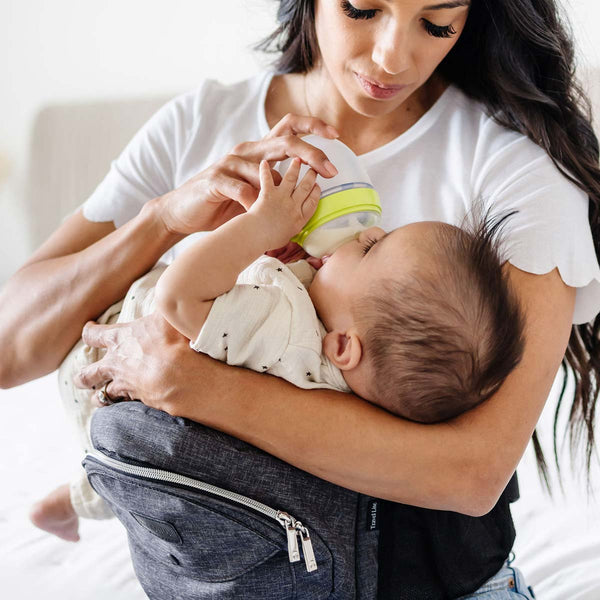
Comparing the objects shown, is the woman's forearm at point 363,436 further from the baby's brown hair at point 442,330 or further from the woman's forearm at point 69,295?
the woman's forearm at point 69,295

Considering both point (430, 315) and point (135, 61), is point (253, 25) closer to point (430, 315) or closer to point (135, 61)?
point (135, 61)

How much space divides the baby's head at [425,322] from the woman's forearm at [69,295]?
0.39m

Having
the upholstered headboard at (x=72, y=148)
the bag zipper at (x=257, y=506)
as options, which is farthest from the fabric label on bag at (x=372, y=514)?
the upholstered headboard at (x=72, y=148)

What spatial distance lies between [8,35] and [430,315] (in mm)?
2807

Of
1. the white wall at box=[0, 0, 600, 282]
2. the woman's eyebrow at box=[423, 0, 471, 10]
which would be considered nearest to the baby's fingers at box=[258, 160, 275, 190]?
the woman's eyebrow at box=[423, 0, 471, 10]

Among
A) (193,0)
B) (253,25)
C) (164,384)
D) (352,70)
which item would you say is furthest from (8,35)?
(164,384)

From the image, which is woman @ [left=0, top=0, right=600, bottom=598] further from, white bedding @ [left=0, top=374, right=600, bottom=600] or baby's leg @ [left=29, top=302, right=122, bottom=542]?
white bedding @ [left=0, top=374, right=600, bottom=600]

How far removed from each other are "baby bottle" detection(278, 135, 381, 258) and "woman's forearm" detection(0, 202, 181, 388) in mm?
309

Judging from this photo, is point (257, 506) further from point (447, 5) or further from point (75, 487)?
point (447, 5)

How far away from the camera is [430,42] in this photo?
3.75 ft

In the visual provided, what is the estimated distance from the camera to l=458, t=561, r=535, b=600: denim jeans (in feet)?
3.64

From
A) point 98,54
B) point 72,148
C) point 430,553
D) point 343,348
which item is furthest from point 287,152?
point 98,54

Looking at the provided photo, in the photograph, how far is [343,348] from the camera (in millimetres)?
980

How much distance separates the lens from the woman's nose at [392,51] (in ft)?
3.58
